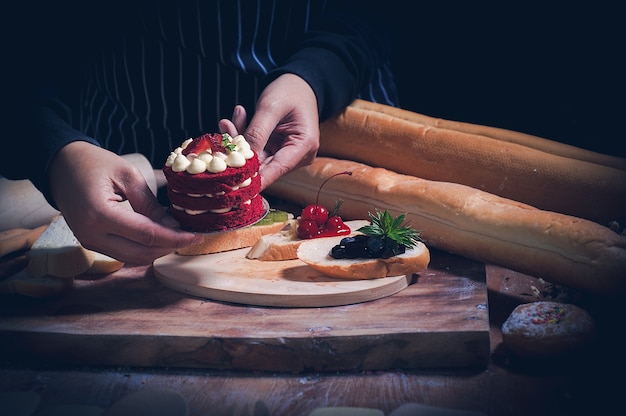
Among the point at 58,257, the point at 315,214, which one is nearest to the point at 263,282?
the point at 315,214

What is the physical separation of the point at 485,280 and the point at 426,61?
6.10 feet

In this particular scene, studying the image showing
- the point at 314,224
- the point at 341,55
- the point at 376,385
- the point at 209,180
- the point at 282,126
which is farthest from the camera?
the point at 341,55

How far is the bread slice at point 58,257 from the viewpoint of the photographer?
107 inches

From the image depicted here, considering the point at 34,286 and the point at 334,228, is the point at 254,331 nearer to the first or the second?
the point at 334,228

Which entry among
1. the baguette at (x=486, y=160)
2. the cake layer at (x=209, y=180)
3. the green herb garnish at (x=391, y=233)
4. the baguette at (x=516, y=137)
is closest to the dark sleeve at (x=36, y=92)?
the cake layer at (x=209, y=180)

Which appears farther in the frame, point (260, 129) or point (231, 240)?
point (231, 240)

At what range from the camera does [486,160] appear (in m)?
3.18

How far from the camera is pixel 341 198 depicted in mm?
3324

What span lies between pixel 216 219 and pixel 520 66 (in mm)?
2161

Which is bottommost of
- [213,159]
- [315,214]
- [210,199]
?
[315,214]

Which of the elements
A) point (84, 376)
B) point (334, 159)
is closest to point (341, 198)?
point (334, 159)

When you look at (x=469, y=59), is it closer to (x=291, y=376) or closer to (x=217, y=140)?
(x=217, y=140)

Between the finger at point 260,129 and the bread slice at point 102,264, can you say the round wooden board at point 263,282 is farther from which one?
the finger at point 260,129

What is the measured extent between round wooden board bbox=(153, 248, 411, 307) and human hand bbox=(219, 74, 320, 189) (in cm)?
35
